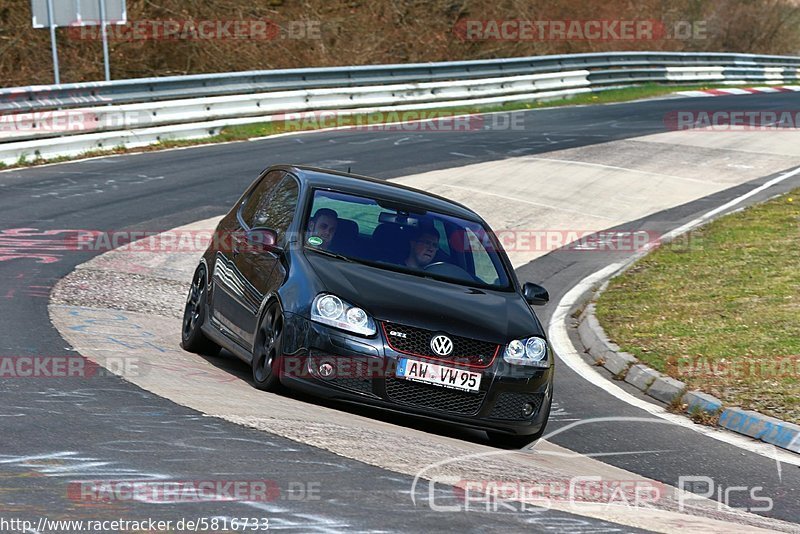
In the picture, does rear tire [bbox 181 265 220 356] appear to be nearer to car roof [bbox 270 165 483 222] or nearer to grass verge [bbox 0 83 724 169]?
car roof [bbox 270 165 483 222]

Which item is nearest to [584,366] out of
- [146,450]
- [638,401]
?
[638,401]

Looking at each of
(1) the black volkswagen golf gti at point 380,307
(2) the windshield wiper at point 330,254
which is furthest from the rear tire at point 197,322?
(2) the windshield wiper at point 330,254

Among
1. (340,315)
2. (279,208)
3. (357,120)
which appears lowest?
(357,120)

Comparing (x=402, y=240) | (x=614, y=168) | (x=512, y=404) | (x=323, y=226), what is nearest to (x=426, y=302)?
(x=512, y=404)

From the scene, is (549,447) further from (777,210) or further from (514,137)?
(514,137)

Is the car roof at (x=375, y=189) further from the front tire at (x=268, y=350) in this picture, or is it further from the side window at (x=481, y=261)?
the front tire at (x=268, y=350)

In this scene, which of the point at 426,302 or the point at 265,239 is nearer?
the point at 426,302

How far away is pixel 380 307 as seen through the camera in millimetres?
8008

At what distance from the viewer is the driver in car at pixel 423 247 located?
900cm

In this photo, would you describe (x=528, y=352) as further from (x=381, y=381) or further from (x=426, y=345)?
(x=381, y=381)

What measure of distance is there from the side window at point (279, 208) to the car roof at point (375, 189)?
5.1 inches

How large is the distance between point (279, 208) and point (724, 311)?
17.6 ft

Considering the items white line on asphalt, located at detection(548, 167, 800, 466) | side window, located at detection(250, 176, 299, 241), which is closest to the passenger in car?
side window, located at detection(250, 176, 299, 241)

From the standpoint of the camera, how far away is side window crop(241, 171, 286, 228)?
33.1ft
